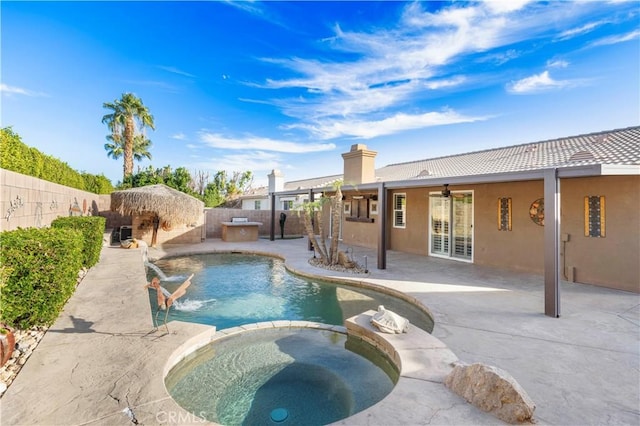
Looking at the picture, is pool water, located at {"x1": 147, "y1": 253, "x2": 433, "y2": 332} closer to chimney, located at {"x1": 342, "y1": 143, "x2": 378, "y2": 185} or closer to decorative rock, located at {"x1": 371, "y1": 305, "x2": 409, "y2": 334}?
decorative rock, located at {"x1": 371, "y1": 305, "x2": 409, "y2": 334}

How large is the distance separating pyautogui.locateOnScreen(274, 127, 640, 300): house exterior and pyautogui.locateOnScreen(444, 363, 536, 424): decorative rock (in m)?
3.67

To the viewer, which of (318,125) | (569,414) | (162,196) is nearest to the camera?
(569,414)

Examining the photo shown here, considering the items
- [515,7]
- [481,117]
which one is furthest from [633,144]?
A: [481,117]

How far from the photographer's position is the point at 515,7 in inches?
310

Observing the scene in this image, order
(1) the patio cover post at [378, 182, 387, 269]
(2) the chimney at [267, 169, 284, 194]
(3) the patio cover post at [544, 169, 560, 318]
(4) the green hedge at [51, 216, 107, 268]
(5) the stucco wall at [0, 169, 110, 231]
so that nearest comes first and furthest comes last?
(5) the stucco wall at [0, 169, 110, 231] → (3) the patio cover post at [544, 169, 560, 318] → (4) the green hedge at [51, 216, 107, 268] → (1) the patio cover post at [378, 182, 387, 269] → (2) the chimney at [267, 169, 284, 194]

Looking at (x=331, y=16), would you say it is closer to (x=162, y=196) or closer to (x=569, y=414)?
(x=162, y=196)

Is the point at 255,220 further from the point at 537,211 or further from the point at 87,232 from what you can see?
the point at 537,211

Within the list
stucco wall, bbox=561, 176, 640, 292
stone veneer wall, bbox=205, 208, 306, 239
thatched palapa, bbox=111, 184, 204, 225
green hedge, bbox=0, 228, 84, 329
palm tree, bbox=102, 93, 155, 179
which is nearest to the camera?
green hedge, bbox=0, 228, 84, 329

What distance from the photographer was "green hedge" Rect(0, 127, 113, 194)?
5.87 metres

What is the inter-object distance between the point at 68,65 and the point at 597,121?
70.1ft

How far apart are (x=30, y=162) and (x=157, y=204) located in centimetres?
565

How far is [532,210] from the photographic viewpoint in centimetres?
867
